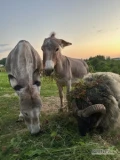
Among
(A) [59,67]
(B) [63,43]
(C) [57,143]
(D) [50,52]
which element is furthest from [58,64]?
(C) [57,143]

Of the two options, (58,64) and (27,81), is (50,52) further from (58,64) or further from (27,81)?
(27,81)

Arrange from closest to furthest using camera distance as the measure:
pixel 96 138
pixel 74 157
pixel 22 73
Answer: pixel 74 157 → pixel 96 138 → pixel 22 73

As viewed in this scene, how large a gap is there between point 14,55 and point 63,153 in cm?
369

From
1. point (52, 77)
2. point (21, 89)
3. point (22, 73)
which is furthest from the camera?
point (52, 77)

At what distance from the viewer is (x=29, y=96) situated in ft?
21.3

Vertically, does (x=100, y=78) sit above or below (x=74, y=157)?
above

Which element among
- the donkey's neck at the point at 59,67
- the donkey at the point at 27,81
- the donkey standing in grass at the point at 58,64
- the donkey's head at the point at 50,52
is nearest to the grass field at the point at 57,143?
the donkey at the point at 27,81

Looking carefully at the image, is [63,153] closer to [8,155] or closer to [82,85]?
[8,155]

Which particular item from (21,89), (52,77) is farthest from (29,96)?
A: (52,77)

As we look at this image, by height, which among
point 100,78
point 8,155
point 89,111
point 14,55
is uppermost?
point 14,55

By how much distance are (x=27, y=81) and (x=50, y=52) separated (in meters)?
2.06

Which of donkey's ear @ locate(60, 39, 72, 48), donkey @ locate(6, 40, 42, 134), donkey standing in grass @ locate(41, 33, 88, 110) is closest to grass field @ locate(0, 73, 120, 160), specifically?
donkey @ locate(6, 40, 42, 134)

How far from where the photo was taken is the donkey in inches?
255

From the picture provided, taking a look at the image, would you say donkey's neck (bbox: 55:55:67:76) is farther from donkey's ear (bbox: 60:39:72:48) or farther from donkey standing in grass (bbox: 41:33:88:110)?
donkey's ear (bbox: 60:39:72:48)
